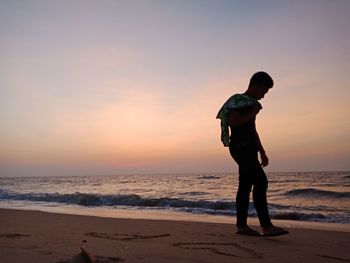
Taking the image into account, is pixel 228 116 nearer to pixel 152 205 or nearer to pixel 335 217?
pixel 335 217

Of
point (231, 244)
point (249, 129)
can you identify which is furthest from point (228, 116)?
point (231, 244)

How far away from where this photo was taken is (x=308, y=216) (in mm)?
8375

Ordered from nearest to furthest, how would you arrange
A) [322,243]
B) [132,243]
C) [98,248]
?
[98,248] < [132,243] < [322,243]

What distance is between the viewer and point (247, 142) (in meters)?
4.05

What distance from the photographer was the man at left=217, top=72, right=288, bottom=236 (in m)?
3.99

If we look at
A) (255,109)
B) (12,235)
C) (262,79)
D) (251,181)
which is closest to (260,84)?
(262,79)

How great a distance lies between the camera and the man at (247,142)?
3994 mm

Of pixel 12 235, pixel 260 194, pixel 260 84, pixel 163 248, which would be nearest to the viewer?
pixel 163 248

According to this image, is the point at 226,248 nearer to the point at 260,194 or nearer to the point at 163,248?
the point at 163,248

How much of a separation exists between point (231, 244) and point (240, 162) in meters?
0.93

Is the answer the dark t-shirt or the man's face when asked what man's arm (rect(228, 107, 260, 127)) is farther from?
the man's face

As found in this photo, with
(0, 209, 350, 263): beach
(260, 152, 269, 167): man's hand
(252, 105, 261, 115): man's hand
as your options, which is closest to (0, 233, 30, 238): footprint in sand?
(0, 209, 350, 263): beach

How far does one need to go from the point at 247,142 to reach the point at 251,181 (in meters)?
0.40

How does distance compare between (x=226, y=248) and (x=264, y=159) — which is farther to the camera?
(x=264, y=159)
